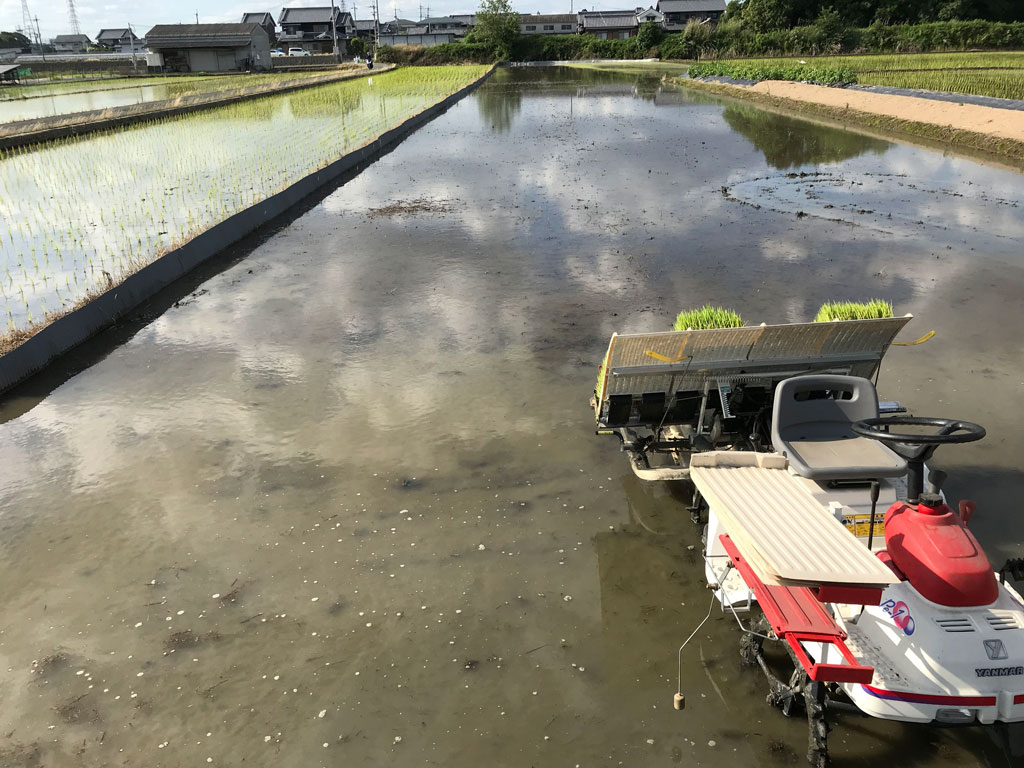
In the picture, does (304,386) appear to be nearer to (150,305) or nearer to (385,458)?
(385,458)

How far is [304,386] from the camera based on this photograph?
25.0 ft

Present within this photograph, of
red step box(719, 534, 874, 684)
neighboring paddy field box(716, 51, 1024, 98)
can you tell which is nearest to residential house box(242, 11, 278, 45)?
neighboring paddy field box(716, 51, 1024, 98)

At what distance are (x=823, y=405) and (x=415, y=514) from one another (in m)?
3.13

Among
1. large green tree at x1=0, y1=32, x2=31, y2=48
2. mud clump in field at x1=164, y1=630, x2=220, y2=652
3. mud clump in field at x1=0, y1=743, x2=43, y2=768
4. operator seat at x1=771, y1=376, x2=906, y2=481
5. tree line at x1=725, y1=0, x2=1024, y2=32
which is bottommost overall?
mud clump in field at x1=0, y1=743, x2=43, y2=768

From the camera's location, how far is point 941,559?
3.37 metres

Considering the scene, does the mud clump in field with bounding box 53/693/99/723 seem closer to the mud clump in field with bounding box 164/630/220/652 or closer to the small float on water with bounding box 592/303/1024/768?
the mud clump in field with bounding box 164/630/220/652

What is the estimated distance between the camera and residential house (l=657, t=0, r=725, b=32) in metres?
101

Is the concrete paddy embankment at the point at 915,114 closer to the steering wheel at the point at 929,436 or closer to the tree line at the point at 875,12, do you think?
the steering wheel at the point at 929,436

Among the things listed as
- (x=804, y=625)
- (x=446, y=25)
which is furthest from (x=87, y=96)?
(x=446, y=25)

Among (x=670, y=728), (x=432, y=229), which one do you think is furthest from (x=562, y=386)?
(x=432, y=229)

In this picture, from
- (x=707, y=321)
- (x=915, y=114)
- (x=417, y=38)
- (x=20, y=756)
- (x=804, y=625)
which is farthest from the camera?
(x=417, y=38)

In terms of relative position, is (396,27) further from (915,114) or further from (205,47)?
(915,114)

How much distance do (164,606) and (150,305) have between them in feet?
21.5

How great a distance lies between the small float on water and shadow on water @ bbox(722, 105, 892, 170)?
16455mm
